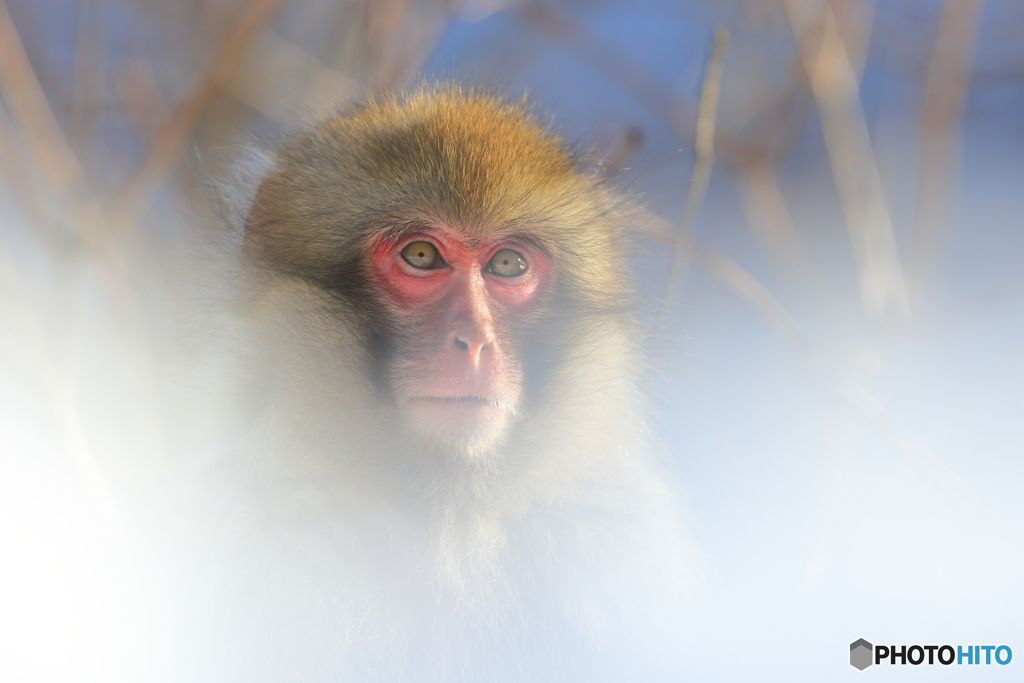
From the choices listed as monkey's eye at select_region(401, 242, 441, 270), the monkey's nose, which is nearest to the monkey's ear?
monkey's eye at select_region(401, 242, 441, 270)

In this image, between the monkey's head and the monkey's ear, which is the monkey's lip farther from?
the monkey's ear

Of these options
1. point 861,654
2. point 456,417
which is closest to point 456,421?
point 456,417

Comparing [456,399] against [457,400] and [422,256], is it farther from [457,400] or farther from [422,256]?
[422,256]

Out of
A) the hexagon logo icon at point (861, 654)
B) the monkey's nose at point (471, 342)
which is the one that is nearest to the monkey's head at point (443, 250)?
the monkey's nose at point (471, 342)

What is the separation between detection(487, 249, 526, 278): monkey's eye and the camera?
205cm

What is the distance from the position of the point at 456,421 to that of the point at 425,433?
79 millimetres

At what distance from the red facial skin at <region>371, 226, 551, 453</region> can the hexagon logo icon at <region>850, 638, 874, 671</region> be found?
793mm

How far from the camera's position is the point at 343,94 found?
250 cm

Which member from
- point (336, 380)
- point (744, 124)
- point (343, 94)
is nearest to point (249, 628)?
point (336, 380)

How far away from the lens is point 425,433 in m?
1.80

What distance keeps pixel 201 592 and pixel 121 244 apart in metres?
1.60

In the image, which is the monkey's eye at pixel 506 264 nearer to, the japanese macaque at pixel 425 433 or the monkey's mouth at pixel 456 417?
the japanese macaque at pixel 425 433

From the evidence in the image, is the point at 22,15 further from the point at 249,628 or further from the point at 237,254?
the point at 249,628

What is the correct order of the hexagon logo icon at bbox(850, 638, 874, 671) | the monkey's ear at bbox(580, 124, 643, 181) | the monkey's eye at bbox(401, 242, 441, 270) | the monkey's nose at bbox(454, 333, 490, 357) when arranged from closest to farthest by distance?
the hexagon logo icon at bbox(850, 638, 874, 671)
the monkey's nose at bbox(454, 333, 490, 357)
the monkey's eye at bbox(401, 242, 441, 270)
the monkey's ear at bbox(580, 124, 643, 181)
